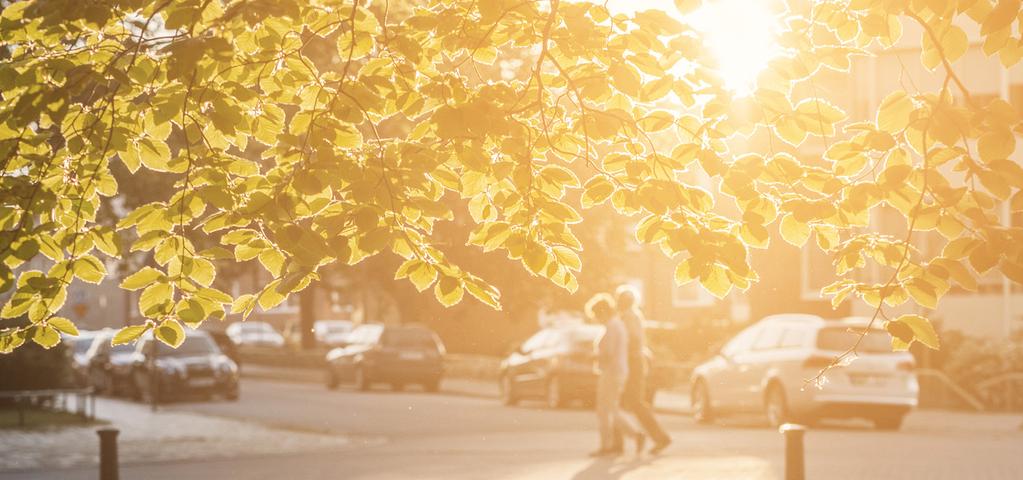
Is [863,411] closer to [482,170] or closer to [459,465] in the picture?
[459,465]

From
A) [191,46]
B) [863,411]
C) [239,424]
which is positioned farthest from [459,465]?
[191,46]

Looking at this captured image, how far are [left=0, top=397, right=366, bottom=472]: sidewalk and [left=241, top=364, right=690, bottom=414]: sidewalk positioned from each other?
8000 mm

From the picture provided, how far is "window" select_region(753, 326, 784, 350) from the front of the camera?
72.7ft

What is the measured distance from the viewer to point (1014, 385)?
26.7 metres

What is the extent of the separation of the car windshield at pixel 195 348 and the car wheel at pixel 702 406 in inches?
502

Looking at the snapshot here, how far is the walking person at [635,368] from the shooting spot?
1725 centimetres

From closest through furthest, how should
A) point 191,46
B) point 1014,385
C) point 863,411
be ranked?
point 191,46 < point 863,411 < point 1014,385

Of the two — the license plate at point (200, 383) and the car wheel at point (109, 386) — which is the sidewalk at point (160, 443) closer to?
the license plate at point (200, 383)

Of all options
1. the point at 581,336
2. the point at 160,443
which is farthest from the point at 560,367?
the point at 160,443

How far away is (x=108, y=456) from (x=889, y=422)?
14265 millimetres

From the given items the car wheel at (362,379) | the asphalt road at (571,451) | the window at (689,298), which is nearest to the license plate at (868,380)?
the asphalt road at (571,451)

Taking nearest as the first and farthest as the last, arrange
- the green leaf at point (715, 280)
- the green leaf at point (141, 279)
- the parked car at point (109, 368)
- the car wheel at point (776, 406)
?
the green leaf at point (715, 280), the green leaf at point (141, 279), the car wheel at point (776, 406), the parked car at point (109, 368)

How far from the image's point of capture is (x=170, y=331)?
20.2 feet

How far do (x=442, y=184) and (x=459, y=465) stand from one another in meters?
10.5
